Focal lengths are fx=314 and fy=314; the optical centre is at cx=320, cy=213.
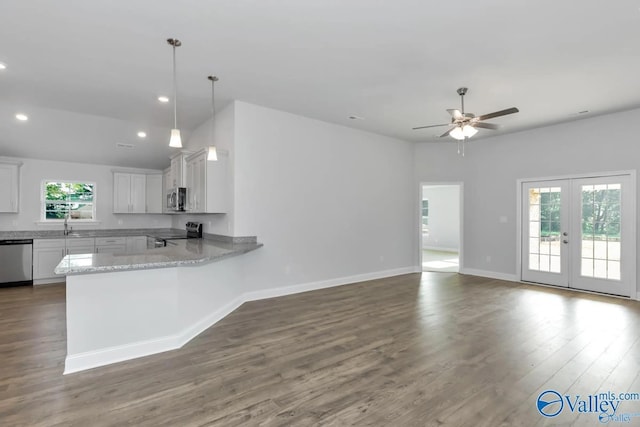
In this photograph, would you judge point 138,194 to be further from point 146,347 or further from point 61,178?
point 146,347

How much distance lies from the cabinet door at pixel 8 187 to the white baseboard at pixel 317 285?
5.16 metres

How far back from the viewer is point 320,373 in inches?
105

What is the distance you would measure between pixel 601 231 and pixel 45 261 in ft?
33.5

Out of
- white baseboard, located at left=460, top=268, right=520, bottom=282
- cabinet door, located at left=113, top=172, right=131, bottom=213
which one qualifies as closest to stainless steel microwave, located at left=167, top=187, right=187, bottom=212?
cabinet door, located at left=113, top=172, right=131, bottom=213

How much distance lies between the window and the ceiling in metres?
1.30

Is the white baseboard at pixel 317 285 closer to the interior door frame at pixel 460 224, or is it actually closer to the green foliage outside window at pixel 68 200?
the interior door frame at pixel 460 224

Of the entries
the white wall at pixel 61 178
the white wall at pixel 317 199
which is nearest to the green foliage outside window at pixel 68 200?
the white wall at pixel 61 178

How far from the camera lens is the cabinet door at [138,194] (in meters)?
7.35

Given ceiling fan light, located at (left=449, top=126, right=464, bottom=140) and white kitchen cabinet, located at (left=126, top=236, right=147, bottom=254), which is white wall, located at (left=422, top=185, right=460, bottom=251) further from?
white kitchen cabinet, located at (left=126, top=236, right=147, bottom=254)

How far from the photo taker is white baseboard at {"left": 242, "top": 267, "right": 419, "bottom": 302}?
4.95 meters

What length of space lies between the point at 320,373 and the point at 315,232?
10.3 feet

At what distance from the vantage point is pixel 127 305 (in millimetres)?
2904

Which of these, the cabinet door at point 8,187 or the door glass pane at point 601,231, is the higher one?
the cabinet door at point 8,187

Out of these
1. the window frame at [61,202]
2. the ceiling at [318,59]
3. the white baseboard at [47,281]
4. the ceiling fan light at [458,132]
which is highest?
the ceiling at [318,59]
